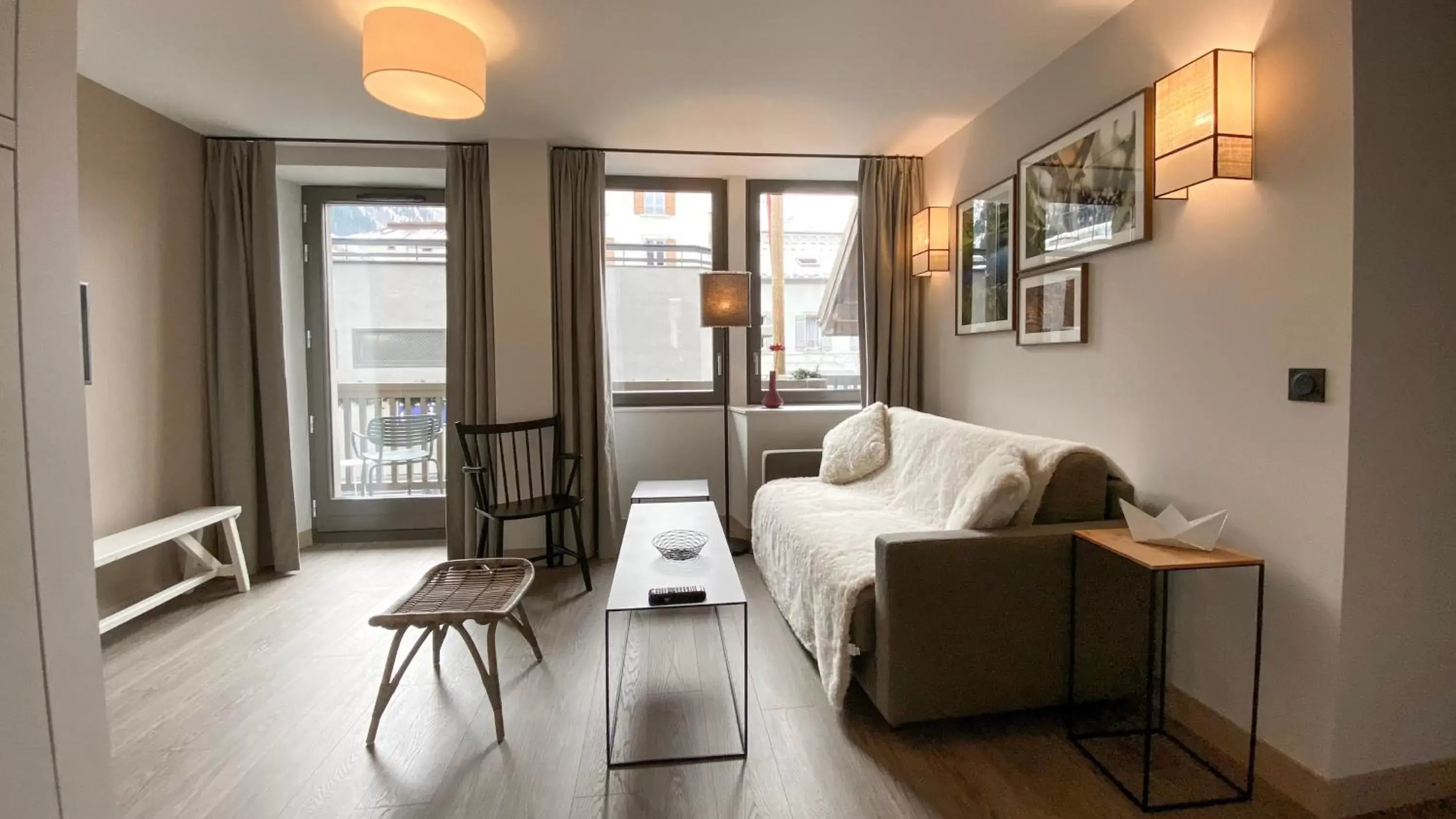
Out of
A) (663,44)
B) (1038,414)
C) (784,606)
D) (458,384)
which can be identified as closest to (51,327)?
(663,44)

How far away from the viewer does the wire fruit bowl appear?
7.36ft

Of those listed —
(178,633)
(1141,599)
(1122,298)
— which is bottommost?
(178,633)

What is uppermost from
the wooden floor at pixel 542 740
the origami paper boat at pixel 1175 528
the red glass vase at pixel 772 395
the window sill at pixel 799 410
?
the red glass vase at pixel 772 395

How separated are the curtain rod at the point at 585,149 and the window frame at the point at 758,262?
1.20 ft

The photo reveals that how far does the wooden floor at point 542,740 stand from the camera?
164 cm

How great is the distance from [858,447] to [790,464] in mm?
474

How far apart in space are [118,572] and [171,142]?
2.25m

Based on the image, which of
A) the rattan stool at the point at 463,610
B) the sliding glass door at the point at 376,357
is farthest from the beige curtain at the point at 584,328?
the rattan stool at the point at 463,610

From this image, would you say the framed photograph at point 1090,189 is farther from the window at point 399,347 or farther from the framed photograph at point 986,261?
the window at point 399,347

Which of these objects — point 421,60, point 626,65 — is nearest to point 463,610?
point 421,60

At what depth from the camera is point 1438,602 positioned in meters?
1.58

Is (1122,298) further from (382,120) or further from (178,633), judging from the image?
(178,633)

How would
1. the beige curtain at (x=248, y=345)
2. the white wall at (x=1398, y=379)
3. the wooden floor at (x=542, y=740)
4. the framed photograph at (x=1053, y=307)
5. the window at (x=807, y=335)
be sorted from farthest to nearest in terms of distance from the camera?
the window at (x=807, y=335), the beige curtain at (x=248, y=345), the framed photograph at (x=1053, y=307), the wooden floor at (x=542, y=740), the white wall at (x=1398, y=379)

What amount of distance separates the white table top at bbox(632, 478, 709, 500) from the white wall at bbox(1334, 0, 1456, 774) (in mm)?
2705
